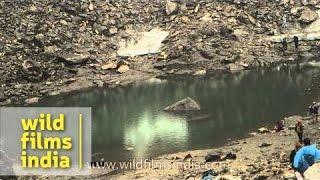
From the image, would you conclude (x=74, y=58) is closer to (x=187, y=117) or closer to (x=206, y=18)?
(x=206, y=18)

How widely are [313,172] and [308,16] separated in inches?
2935

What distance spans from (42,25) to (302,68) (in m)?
39.6

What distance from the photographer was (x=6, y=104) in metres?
63.3

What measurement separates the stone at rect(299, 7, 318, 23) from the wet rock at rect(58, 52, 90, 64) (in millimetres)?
35016

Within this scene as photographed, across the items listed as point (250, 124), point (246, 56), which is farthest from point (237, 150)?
point (246, 56)

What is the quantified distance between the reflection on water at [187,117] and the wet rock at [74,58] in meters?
9.21

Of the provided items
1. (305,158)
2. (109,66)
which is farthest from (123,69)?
(305,158)

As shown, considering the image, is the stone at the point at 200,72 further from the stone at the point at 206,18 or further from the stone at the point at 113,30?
the stone at the point at 113,30

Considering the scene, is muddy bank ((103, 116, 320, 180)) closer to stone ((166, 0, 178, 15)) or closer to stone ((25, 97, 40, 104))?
stone ((25, 97, 40, 104))

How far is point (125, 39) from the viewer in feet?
282

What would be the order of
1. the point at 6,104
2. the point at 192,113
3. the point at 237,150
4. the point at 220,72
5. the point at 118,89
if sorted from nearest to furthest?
the point at 237,150 < the point at 192,113 < the point at 6,104 < the point at 118,89 < the point at 220,72

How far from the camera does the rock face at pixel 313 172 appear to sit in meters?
14.6

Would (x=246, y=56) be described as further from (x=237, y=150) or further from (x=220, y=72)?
(x=237, y=150)

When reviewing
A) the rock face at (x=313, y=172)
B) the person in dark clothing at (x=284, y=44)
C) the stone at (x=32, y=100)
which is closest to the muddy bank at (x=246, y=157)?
the rock face at (x=313, y=172)
